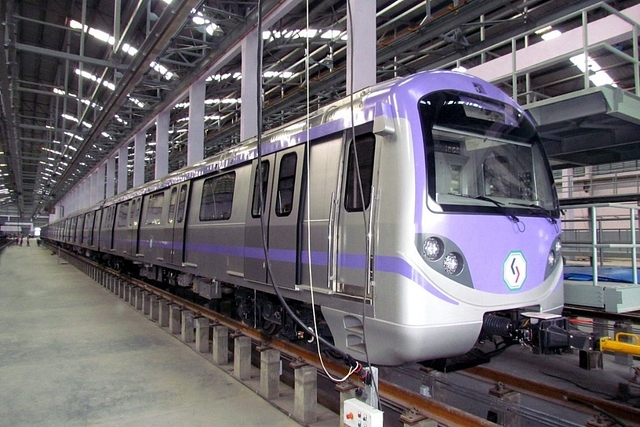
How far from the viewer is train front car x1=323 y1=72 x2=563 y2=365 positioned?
10.4 feet

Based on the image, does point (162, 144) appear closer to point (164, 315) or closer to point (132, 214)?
point (132, 214)

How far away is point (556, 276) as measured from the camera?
4.01 metres

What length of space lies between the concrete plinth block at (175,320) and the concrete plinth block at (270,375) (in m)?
3.34

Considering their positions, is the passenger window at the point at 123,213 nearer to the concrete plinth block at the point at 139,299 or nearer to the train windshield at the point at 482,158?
the concrete plinth block at the point at 139,299

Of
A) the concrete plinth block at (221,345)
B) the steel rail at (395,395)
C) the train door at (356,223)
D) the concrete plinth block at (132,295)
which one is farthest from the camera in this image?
the concrete plinth block at (132,295)

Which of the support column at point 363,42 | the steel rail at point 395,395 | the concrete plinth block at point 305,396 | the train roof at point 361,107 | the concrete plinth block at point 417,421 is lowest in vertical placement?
the concrete plinth block at point 305,396

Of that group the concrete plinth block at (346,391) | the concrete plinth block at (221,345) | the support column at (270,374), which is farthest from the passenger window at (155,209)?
the concrete plinth block at (346,391)

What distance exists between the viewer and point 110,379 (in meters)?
5.32

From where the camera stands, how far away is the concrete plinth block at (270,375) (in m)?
4.77

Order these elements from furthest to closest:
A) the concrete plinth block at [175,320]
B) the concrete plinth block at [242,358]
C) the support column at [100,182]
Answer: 1. the support column at [100,182]
2. the concrete plinth block at [175,320]
3. the concrete plinth block at [242,358]

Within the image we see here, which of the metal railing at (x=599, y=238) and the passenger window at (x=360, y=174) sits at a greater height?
the passenger window at (x=360, y=174)

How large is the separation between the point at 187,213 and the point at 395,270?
17.3 feet

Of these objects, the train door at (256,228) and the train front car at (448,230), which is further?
the train door at (256,228)

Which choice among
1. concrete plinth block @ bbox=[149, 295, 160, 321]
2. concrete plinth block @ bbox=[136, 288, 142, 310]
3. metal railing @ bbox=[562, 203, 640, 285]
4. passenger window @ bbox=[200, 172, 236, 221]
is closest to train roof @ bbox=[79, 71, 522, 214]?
passenger window @ bbox=[200, 172, 236, 221]
